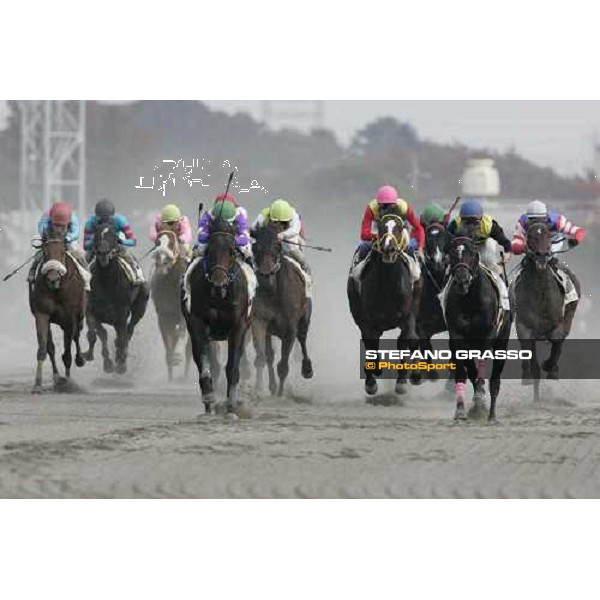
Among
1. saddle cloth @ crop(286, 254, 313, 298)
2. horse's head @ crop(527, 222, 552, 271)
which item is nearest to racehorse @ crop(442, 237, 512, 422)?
horse's head @ crop(527, 222, 552, 271)

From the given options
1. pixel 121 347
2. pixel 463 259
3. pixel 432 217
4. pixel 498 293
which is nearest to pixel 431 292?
pixel 432 217

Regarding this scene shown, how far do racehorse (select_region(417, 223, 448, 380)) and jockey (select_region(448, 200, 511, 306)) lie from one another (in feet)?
6.72

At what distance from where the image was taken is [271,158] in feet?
111

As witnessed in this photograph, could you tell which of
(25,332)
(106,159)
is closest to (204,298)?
(25,332)

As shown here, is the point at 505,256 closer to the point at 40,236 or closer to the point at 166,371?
the point at 40,236

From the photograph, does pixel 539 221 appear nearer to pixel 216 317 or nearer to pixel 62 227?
pixel 216 317

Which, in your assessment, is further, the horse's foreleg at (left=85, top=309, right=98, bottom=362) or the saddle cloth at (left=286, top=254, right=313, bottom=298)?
the horse's foreleg at (left=85, top=309, right=98, bottom=362)

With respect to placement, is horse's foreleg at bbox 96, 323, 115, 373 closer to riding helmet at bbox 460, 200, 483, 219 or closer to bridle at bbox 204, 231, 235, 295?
bridle at bbox 204, 231, 235, 295


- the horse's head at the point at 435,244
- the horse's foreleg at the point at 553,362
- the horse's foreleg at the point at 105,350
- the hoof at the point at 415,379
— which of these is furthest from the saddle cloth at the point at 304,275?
the horse's foreleg at the point at 105,350

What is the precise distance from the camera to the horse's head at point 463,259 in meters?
17.8

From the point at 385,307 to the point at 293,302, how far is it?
111 centimetres

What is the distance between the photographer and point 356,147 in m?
38.1

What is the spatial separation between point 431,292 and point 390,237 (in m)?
1.91

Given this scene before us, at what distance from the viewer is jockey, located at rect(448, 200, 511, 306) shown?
18.1 metres
